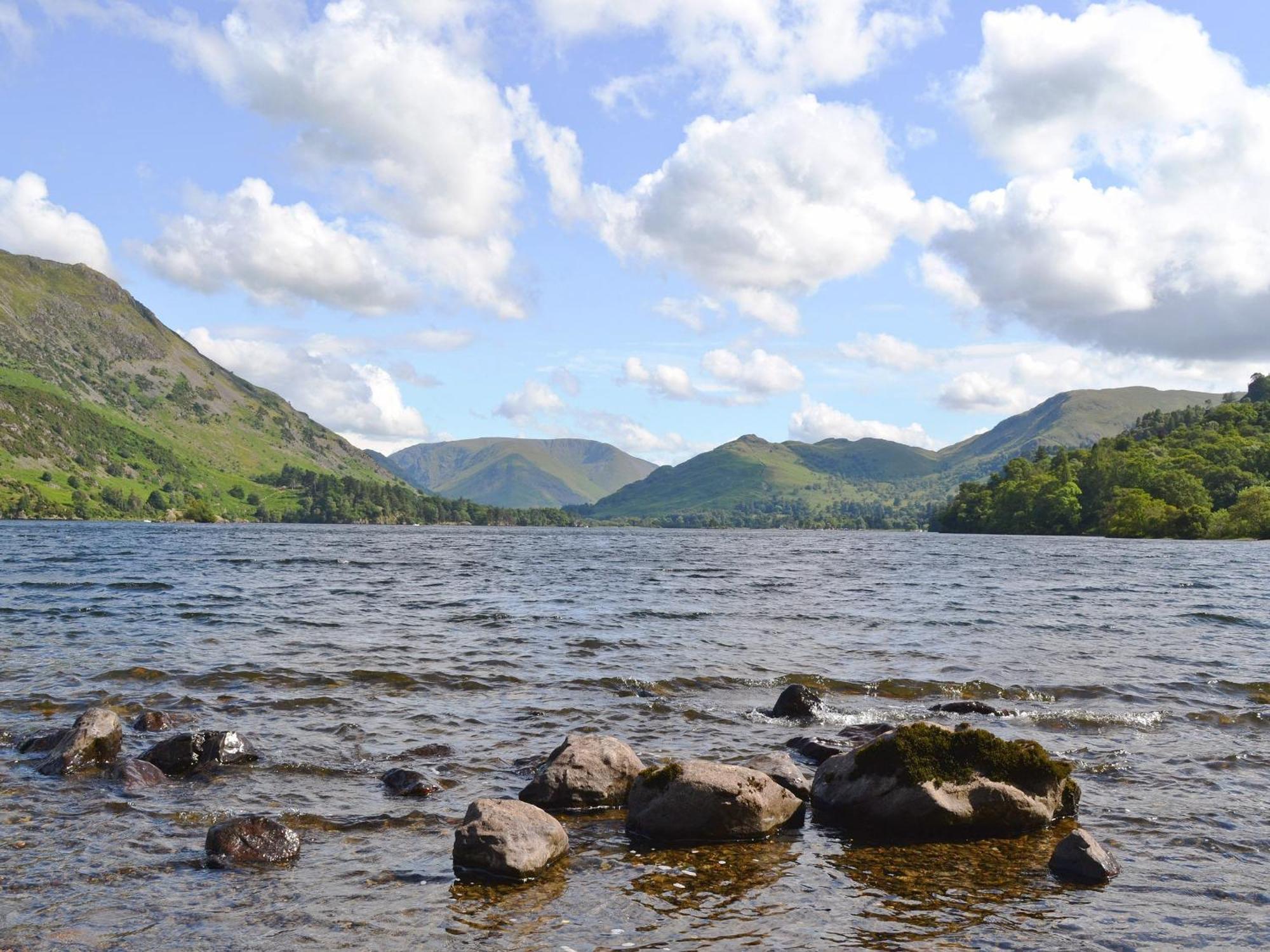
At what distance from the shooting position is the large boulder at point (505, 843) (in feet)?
37.6

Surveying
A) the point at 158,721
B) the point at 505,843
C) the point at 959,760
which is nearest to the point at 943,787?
the point at 959,760

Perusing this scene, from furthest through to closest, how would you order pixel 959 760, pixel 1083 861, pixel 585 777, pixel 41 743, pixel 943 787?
pixel 41 743
pixel 585 777
pixel 959 760
pixel 943 787
pixel 1083 861

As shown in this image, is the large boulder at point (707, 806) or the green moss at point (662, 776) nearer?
the large boulder at point (707, 806)

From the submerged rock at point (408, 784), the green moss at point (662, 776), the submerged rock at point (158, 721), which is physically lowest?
the submerged rock at point (158, 721)

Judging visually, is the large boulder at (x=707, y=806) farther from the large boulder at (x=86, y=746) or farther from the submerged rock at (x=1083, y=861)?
the large boulder at (x=86, y=746)

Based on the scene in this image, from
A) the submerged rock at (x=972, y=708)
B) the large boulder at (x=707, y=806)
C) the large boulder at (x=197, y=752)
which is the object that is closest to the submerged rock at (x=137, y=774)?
the large boulder at (x=197, y=752)

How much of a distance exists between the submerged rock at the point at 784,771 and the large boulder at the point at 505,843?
390 centimetres

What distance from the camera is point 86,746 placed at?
1641cm

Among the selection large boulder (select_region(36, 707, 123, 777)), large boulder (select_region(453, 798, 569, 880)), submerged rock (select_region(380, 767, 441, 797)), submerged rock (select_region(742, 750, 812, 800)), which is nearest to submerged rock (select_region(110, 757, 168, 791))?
large boulder (select_region(36, 707, 123, 777))

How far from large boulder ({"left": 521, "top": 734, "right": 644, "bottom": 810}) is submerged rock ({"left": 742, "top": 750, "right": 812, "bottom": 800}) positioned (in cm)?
214

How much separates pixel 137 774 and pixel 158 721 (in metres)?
4.31

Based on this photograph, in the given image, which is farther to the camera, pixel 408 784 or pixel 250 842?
pixel 408 784

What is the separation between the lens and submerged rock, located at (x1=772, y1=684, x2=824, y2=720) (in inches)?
855

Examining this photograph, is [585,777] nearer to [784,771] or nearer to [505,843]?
[505,843]
